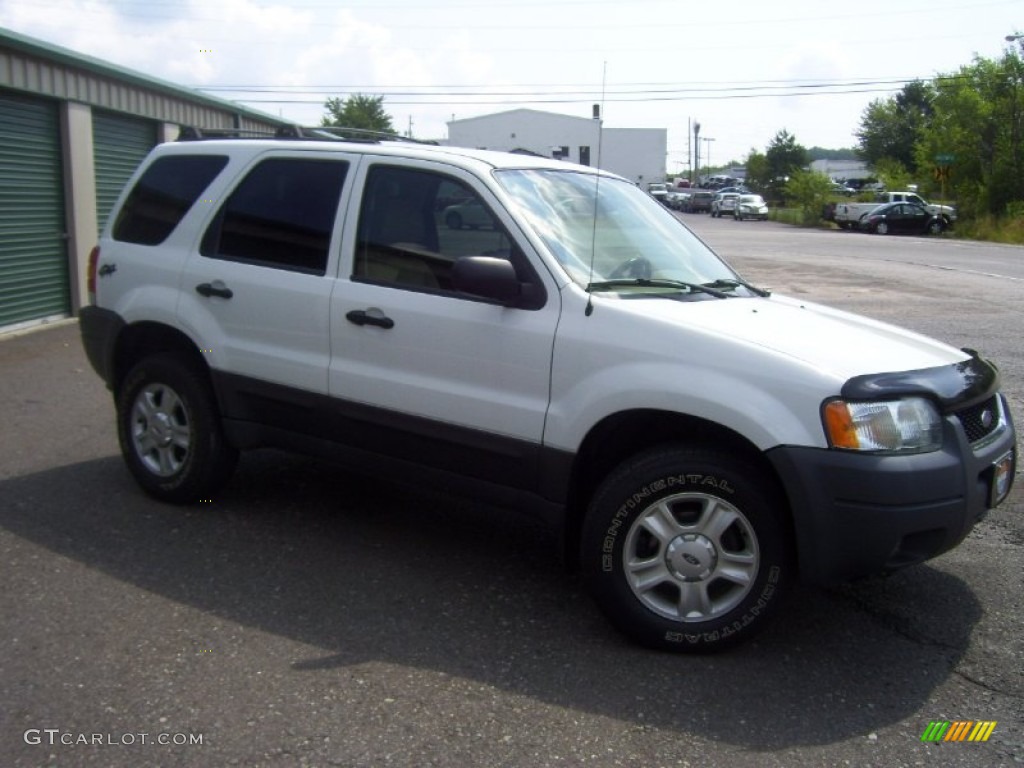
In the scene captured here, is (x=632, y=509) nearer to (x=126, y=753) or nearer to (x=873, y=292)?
(x=126, y=753)

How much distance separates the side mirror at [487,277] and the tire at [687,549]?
850mm

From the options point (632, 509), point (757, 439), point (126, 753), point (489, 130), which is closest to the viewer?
point (126, 753)

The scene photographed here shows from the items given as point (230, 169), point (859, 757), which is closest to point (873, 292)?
point (230, 169)

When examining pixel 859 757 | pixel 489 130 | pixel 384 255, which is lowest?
pixel 859 757

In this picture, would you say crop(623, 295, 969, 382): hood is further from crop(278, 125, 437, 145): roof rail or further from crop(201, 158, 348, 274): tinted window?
crop(278, 125, 437, 145): roof rail

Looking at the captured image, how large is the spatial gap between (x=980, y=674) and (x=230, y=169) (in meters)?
4.26


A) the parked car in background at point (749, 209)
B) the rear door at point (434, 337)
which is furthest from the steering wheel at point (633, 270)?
the parked car in background at point (749, 209)

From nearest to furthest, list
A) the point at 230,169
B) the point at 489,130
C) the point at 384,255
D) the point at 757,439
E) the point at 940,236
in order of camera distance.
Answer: the point at 757,439, the point at 384,255, the point at 230,169, the point at 940,236, the point at 489,130

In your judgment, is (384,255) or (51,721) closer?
(51,721)

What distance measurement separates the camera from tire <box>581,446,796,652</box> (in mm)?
3836

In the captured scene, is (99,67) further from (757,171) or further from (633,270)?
(757,171)

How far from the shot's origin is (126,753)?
3.27 m

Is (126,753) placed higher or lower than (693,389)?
lower

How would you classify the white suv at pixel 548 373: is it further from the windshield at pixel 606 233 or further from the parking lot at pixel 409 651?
the parking lot at pixel 409 651
